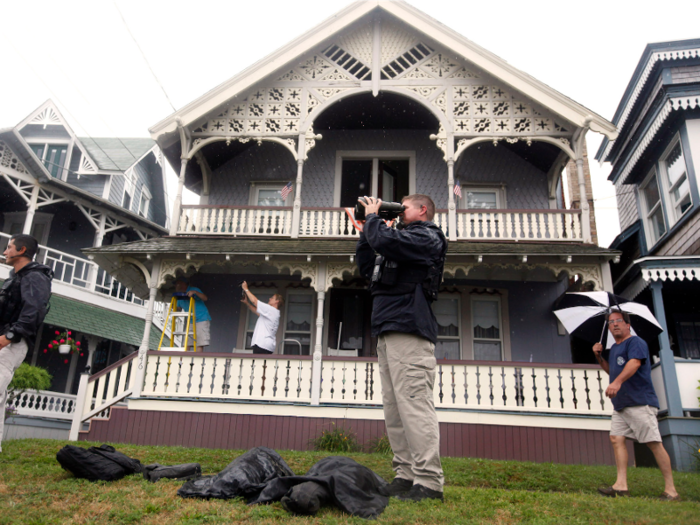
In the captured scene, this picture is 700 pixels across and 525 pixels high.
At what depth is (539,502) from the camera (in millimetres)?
4441

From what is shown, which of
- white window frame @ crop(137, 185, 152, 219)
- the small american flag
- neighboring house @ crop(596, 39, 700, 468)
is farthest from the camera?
white window frame @ crop(137, 185, 152, 219)

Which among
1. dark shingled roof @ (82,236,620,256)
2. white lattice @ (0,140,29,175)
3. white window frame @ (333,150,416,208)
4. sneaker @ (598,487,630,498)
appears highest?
white lattice @ (0,140,29,175)

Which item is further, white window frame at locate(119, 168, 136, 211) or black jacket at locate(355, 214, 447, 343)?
white window frame at locate(119, 168, 136, 211)

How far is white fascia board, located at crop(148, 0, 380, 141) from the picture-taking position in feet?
39.4

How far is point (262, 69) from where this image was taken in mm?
12195

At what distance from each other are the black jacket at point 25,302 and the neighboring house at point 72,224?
13.5 m

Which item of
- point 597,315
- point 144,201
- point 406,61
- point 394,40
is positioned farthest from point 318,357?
point 144,201

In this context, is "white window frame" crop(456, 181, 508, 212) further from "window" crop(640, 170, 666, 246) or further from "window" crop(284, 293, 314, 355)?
"window" crop(284, 293, 314, 355)

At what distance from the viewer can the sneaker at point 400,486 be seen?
4166 millimetres

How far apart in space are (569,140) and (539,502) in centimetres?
900

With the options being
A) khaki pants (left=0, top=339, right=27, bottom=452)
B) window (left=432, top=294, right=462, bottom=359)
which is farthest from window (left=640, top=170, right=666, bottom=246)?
khaki pants (left=0, top=339, right=27, bottom=452)

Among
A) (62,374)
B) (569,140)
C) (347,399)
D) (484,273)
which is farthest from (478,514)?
(62,374)

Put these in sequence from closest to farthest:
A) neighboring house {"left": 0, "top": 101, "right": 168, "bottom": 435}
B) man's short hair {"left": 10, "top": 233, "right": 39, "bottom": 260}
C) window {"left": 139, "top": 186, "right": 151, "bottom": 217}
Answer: man's short hair {"left": 10, "top": 233, "right": 39, "bottom": 260}
neighboring house {"left": 0, "top": 101, "right": 168, "bottom": 435}
window {"left": 139, "top": 186, "right": 151, "bottom": 217}

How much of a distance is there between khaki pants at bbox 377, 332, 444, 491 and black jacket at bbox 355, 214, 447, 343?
0.09 metres
